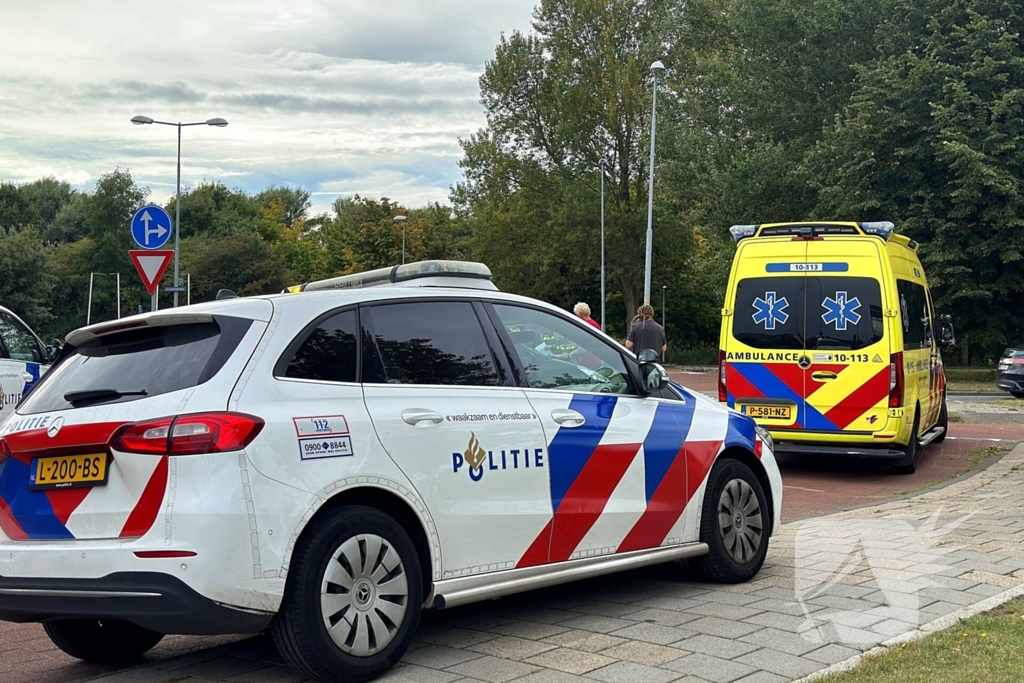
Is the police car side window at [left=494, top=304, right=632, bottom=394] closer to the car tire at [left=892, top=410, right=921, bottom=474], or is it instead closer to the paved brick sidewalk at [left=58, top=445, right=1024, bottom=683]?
the paved brick sidewalk at [left=58, top=445, right=1024, bottom=683]

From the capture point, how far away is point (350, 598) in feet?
14.9

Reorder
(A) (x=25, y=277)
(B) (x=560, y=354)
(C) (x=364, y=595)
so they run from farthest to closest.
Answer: (A) (x=25, y=277)
(B) (x=560, y=354)
(C) (x=364, y=595)

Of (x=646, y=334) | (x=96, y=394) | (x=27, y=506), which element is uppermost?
(x=646, y=334)

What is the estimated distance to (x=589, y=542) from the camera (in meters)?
5.68

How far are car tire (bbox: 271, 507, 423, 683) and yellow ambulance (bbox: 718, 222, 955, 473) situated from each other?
25.5 ft

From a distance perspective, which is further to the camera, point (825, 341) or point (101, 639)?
point (825, 341)

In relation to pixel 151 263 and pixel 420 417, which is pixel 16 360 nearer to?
pixel 151 263

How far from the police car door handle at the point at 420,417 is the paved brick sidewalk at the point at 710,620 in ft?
3.46

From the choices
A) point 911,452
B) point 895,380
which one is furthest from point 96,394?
point 911,452

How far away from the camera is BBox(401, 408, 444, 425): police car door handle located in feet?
16.1

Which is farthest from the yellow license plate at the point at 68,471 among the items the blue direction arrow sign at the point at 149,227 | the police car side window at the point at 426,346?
the blue direction arrow sign at the point at 149,227

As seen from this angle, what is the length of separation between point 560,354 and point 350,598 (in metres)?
1.91

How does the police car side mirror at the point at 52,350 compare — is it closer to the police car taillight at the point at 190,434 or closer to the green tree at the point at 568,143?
the police car taillight at the point at 190,434

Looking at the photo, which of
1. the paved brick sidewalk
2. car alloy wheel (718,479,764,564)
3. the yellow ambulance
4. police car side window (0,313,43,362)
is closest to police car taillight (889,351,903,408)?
the yellow ambulance
